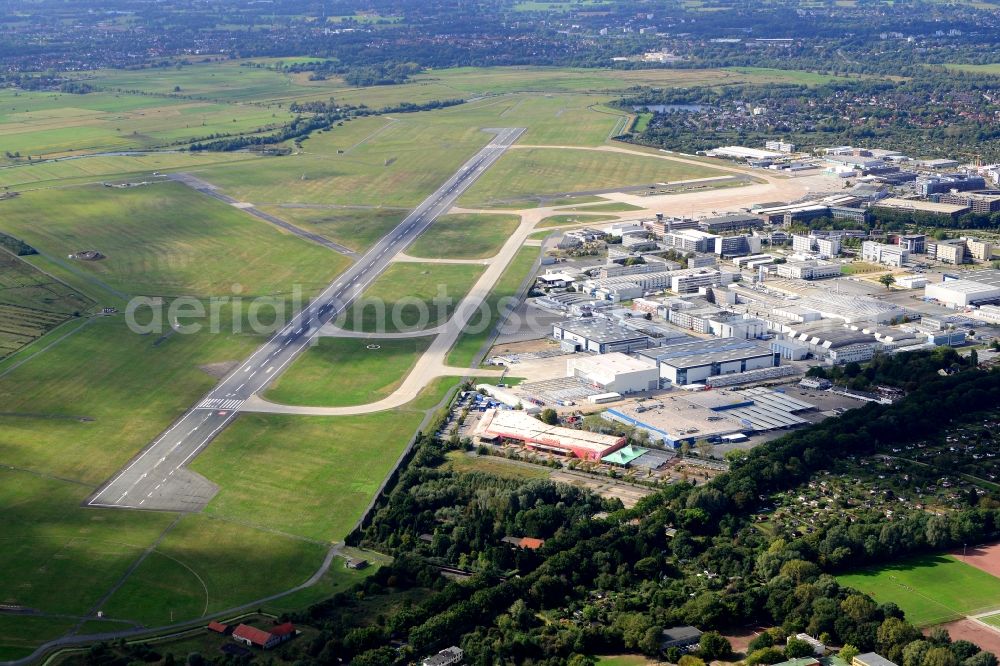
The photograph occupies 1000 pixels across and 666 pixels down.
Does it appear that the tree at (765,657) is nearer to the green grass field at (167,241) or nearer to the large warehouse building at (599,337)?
the large warehouse building at (599,337)

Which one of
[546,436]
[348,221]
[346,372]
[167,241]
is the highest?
[348,221]

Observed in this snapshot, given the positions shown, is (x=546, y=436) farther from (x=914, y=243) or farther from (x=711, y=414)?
(x=914, y=243)

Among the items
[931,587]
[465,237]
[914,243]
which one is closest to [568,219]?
[465,237]

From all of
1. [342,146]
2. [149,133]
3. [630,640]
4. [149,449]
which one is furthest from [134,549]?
[149,133]

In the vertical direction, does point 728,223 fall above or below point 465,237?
above

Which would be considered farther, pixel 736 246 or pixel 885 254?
pixel 736 246

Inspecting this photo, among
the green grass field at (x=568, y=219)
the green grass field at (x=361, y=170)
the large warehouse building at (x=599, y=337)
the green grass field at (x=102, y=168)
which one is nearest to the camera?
the large warehouse building at (x=599, y=337)

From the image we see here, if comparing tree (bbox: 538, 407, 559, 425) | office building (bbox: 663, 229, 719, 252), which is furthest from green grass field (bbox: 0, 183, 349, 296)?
tree (bbox: 538, 407, 559, 425)

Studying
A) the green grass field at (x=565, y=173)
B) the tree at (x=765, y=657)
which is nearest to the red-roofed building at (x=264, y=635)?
the tree at (x=765, y=657)
